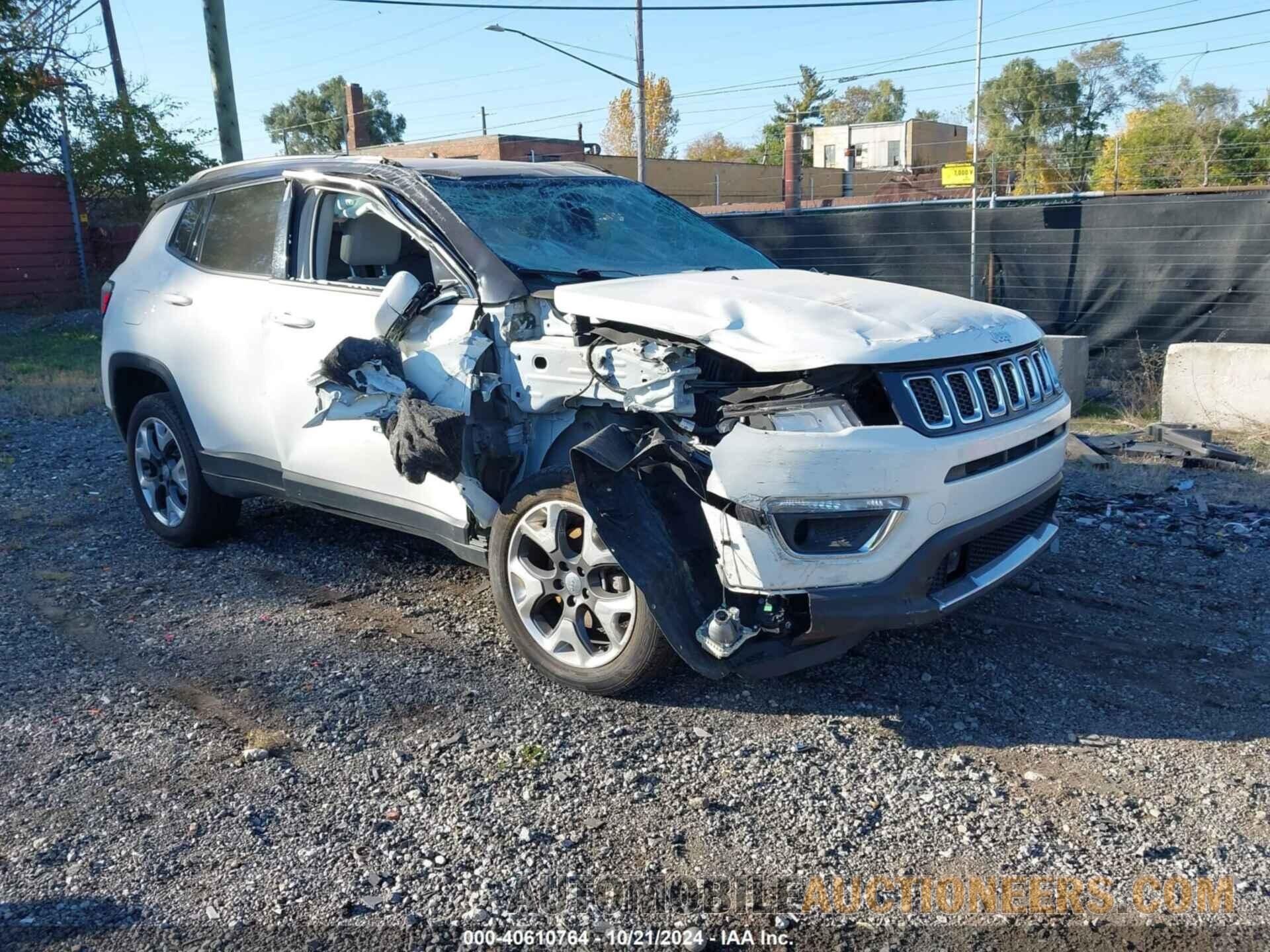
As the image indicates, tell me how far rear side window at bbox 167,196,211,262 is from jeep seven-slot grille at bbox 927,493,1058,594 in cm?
406

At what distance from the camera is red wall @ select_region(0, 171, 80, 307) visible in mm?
19750

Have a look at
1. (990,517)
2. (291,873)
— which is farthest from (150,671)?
(990,517)

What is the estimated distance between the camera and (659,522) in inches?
144

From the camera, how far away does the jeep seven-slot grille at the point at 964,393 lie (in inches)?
136

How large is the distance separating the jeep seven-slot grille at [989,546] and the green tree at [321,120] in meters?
72.9

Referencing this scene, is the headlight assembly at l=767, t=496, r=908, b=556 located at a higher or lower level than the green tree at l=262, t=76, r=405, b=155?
lower

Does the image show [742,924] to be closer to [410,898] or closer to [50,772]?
[410,898]

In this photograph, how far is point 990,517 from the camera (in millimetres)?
3699

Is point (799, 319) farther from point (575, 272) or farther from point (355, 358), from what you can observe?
point (355, 358)

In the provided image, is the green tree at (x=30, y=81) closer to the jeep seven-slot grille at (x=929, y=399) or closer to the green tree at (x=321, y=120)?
the jeep seven-slot grille at (x=929, y=399)

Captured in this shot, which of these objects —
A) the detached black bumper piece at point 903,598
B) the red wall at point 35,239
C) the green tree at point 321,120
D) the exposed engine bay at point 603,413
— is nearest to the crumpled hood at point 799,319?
the exposed engine bay at point 603,413

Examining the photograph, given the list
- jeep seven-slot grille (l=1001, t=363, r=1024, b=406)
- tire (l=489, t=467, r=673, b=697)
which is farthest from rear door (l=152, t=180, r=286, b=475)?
jeep seven-slot grille (l=1001, t=363, r=1024, b=406)

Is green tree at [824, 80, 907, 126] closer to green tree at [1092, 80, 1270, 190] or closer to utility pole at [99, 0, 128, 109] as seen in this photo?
green tree at [1092, 80, 1270, 190]

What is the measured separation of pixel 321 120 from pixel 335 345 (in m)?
81.4
